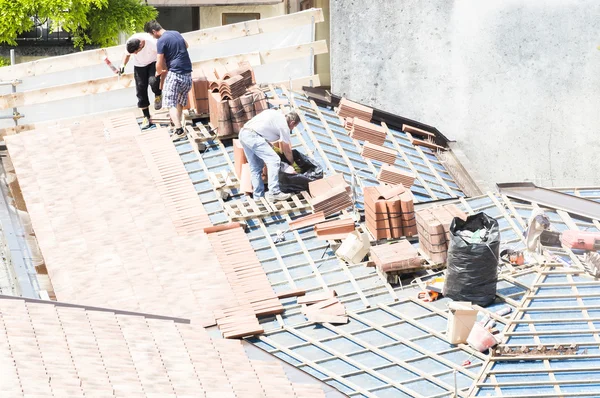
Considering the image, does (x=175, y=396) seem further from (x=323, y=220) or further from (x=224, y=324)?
(x=323, y=220)

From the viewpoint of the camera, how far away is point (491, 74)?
83.4ft

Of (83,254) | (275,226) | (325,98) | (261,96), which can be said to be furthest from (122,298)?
(325,98)

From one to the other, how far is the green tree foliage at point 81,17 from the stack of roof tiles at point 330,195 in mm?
11419

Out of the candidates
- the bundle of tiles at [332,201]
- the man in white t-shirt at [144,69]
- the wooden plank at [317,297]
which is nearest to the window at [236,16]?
the man in white t-shirt at [144,69]

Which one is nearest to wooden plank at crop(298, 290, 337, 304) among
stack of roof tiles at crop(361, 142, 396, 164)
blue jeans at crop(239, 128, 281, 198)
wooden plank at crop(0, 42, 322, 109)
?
blue jeans at crop(239, 128, 281, 198)

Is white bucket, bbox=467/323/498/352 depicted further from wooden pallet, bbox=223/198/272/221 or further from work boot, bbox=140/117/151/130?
work boot, bbox=140/117/151/130

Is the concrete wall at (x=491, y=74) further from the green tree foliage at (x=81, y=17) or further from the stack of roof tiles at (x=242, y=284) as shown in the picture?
the green tree foliage at (x=81, y=17)

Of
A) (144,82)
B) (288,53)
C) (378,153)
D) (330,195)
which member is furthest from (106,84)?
(330,195)

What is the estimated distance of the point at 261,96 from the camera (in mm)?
22969

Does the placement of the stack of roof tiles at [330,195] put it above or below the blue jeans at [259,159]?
below

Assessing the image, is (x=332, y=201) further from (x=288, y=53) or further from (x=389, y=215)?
(x=288, y=53)

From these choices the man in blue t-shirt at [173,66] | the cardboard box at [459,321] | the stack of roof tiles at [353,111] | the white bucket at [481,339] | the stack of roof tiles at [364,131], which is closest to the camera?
the white bucket at [481,339]

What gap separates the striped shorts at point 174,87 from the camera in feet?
75.8

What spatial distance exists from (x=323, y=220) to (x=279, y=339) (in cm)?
324
